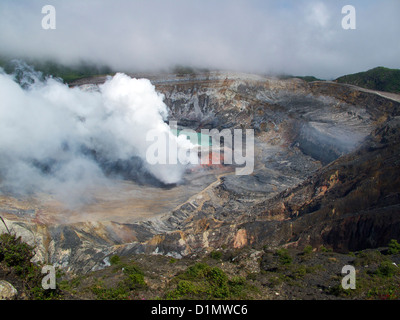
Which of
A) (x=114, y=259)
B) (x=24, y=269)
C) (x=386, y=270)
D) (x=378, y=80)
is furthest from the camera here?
(x=378, y=80)

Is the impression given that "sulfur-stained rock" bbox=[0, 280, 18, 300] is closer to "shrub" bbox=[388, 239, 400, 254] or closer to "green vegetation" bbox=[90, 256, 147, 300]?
"green vegetation" bbox=[90, 256, 147, 300]

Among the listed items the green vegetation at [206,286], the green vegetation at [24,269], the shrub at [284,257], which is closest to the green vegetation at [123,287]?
the green vegetation at [206,286]

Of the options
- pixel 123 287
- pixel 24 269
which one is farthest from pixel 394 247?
pixel 24 269

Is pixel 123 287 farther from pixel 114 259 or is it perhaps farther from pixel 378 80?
pixel 378 80

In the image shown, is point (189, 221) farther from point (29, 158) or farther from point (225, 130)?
point (225, 130)

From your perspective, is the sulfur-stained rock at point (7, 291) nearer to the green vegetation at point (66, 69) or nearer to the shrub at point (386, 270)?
the shrub at point (386, 270)

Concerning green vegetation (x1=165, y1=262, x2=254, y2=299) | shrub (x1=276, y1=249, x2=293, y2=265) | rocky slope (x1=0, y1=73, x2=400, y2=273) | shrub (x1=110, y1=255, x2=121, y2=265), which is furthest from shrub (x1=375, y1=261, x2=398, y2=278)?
shrub (x1=110, y1=255, x2=121, y2=265)
